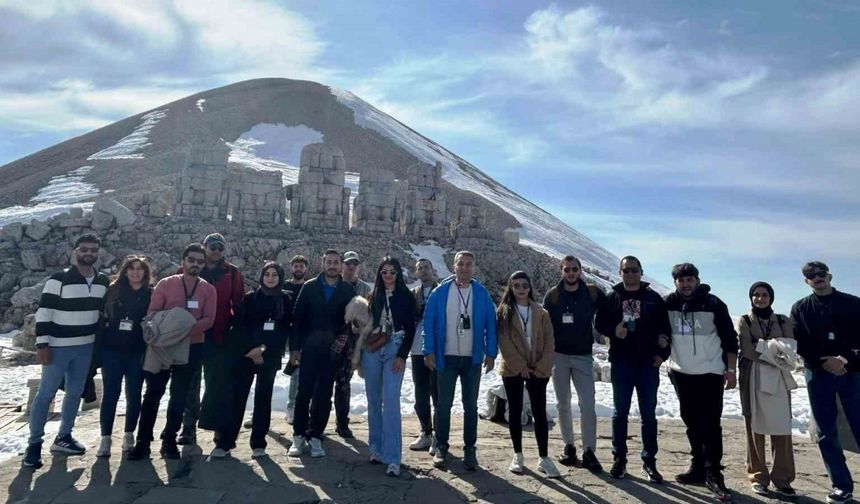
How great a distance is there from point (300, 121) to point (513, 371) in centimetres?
5933

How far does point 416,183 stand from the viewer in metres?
23.4

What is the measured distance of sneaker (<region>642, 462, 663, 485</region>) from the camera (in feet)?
17.9

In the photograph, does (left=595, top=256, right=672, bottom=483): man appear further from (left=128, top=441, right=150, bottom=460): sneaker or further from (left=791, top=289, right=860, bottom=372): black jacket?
(left=128, top=441, right=150, bottom=460): sneaker

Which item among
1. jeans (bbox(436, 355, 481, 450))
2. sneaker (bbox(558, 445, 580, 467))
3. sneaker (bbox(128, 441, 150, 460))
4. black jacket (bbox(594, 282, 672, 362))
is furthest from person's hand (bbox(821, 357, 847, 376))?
sneaker (bbox(128, 441, 150, 460))

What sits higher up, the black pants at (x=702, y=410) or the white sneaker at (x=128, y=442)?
the black pants at (x=702, y=410)

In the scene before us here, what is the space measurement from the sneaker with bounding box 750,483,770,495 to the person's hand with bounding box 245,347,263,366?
467 cm

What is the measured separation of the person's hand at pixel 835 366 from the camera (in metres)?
5.25

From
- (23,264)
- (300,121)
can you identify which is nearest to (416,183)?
(23,264)

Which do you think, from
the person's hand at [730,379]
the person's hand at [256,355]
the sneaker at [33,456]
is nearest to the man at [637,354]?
the person's hand at [730,379]

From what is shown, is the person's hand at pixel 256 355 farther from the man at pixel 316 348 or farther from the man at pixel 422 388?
the man at pixel 422 388

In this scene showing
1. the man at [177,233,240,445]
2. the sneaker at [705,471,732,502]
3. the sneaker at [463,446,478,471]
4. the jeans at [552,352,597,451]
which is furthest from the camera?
the man at [177,233,240,445]

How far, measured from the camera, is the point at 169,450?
5695mm

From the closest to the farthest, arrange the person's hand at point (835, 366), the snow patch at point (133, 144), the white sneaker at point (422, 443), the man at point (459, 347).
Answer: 1. the person's hand at point (835, 366)
2. the man at point (459, 347)
3. the white sneaker at point (422, 443)
4. the snow patch at point (133, 144)

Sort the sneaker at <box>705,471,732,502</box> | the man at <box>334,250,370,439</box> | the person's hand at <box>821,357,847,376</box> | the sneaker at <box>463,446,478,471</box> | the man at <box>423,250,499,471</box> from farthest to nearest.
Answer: the man at <box>334,250,370,439</box> < the man at <box>423,250,499,471</box> < the sneaker at <box>463,446,478,471</box> < the person's hand at <box>821,357,847,376</box> < the sneaker at <box>705,471,732,502</box>
